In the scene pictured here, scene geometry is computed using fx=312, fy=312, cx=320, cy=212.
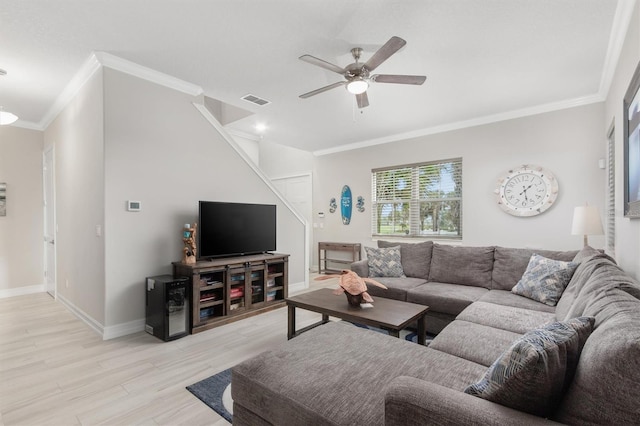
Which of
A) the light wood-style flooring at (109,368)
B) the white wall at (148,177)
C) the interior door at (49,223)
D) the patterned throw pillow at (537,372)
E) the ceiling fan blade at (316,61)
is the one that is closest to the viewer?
the patterned throw pillow at (537,372)

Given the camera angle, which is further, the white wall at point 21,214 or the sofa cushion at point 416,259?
the white wall at point 21,214

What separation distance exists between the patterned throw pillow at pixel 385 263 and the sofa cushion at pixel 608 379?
9.53ft

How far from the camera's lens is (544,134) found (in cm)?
424

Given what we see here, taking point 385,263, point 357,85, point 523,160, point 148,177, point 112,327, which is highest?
point 357,85

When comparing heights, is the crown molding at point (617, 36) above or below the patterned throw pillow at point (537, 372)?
above

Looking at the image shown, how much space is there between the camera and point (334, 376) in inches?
54.8

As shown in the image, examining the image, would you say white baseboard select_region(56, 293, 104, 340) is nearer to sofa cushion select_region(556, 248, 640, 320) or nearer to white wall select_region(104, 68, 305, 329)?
white wall select_region(104, 68, 305, 329)

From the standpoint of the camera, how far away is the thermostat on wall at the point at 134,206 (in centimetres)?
317

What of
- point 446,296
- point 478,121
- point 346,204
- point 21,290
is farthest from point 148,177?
point 478,121

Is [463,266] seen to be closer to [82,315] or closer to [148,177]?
[148,177]

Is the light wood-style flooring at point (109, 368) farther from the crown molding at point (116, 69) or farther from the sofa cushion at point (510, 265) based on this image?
the crown molding at point (116, 69)

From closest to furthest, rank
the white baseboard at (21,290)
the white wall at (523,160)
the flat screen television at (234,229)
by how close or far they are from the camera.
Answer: the flat screen television at (234,229)
the white wall at (523,160)
the white baseboard at (21,290)

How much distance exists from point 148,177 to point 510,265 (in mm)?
3933

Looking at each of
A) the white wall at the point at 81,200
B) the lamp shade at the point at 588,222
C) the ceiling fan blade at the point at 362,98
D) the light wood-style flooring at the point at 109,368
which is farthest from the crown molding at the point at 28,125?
the lamp shade at the point at 588,222
